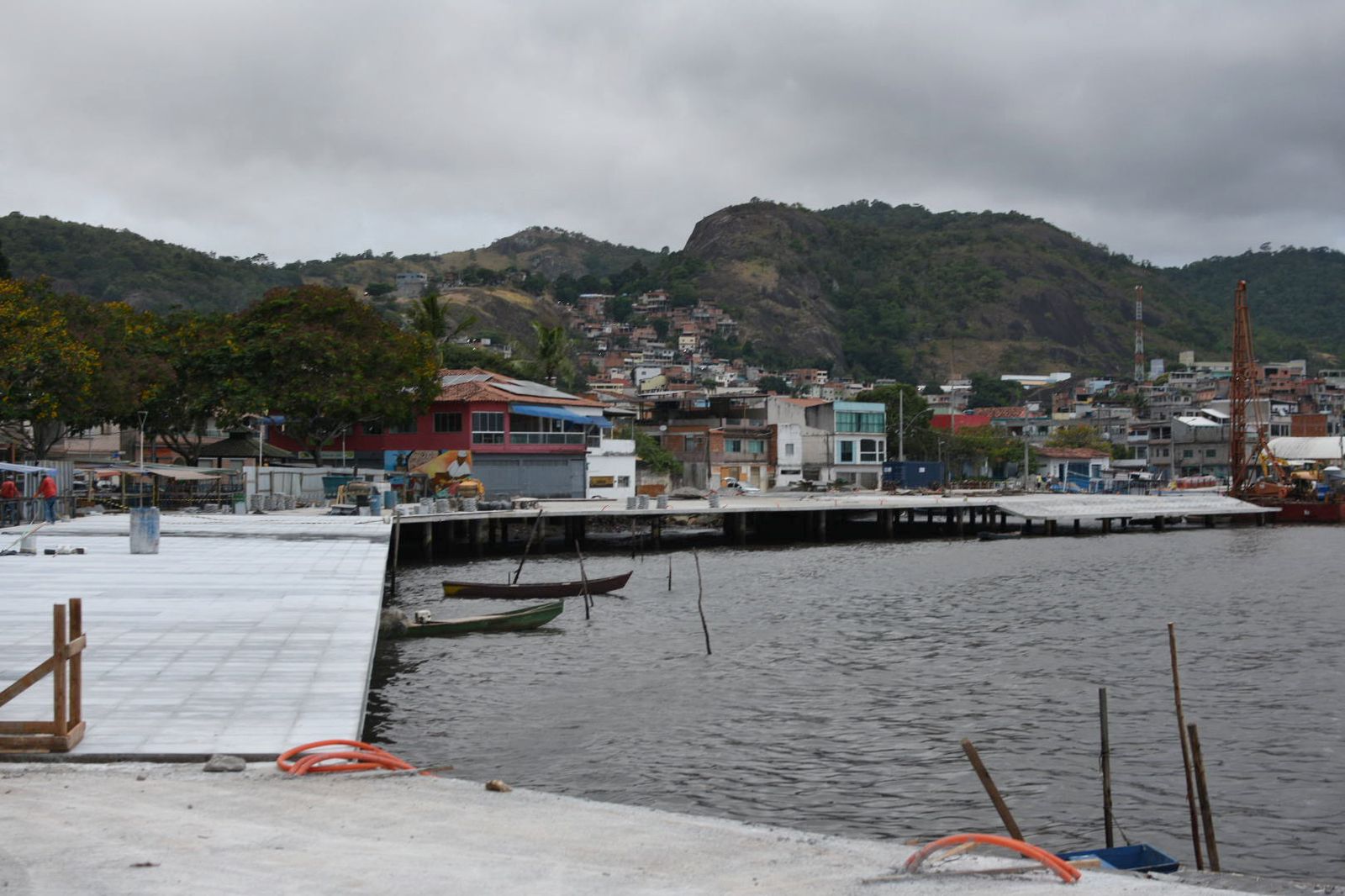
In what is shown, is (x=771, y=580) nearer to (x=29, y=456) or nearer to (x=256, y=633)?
(x=256, y=633)

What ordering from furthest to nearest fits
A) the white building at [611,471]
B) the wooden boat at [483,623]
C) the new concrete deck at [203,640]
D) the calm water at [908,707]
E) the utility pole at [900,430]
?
1. the utility pole at [900,430]
2. the white building at [611,471]
3. the wooden boat at [483,623]
4. the calm water at [908,707]
5. the new concrete deck at [203,640]

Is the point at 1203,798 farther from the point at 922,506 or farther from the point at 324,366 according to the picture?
the point at 922,506

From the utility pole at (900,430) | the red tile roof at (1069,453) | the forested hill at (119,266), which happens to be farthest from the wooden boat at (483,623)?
the forested hill at (119,266)

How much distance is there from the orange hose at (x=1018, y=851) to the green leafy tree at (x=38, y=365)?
45587 millimetres

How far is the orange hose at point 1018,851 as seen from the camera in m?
8.73

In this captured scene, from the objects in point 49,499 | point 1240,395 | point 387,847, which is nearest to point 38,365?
point 49,499

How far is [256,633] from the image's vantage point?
64.3 feet

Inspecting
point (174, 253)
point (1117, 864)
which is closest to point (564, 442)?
point (1117, 864)

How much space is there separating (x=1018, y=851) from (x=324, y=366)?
193 ft

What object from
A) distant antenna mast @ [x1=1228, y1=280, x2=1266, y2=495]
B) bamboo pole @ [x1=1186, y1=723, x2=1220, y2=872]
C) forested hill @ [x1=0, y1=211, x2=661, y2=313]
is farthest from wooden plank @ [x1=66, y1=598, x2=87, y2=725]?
forested hill @ [x1=0, y1=211, x2=661, y2=313]

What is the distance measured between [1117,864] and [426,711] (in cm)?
1410

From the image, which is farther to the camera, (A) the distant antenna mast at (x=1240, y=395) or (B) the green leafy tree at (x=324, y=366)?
(A) the distant antenna mast at (x=1240, y=395)

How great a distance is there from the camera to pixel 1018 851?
8.95 meters

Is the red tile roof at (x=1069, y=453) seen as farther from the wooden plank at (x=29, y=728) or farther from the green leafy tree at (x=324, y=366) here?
the wooden plank at (x=29, y=728)
